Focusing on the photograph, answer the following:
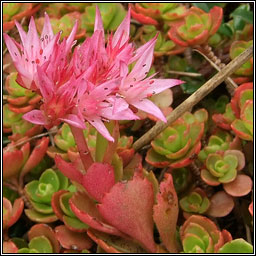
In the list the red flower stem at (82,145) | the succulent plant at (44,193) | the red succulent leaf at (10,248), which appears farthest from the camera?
the succulent plant at (44,193)

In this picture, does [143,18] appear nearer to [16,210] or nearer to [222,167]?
[222,167]

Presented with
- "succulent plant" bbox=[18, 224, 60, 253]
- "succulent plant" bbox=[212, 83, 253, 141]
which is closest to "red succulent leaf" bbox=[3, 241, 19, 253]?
"succulent plant" bbox=[18, 224, 60, 253]

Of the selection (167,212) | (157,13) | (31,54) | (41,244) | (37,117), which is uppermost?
(157,13)

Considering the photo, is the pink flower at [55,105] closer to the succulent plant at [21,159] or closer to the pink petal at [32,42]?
the pink petal at [32,42]

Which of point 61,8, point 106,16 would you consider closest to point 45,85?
point 106,16

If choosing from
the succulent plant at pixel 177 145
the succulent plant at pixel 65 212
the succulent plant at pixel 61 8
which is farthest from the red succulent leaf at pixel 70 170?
the succulent plant at pixel 61 8

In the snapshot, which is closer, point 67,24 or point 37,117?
point 37,117

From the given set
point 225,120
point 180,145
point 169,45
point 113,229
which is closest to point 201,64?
point 169,45
